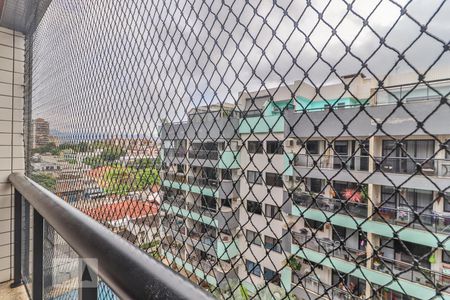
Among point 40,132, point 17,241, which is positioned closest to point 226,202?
point 40,132

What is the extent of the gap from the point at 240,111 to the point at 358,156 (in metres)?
0.29

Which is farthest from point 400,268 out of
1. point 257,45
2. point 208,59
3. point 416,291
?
point 208,59

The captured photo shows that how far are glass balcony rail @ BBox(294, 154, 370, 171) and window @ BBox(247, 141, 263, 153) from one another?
9 cm

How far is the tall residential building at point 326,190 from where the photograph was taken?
43 cm

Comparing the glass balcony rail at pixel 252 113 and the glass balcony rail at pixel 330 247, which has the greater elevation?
the glass balcony rail at pixel 252 113

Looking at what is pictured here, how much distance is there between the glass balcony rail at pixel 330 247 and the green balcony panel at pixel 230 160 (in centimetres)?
22

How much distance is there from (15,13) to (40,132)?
3.03ft

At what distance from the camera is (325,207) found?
549mm

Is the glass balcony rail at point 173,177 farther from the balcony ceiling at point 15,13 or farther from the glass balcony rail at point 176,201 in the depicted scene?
the balcony ceiling at point 15,13

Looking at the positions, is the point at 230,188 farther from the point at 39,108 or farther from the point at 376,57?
the point at 39,108

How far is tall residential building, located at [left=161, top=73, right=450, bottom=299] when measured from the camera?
1.41 feet

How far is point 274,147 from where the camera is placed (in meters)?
0.61

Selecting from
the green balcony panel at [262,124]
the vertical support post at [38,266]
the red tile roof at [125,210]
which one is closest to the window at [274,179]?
the green balcony panel at [262,124]

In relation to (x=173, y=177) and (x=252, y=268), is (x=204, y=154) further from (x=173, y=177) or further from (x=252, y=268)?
(x=252, y=268)
